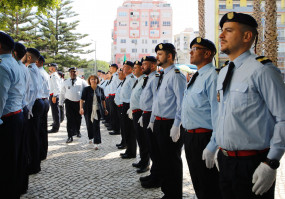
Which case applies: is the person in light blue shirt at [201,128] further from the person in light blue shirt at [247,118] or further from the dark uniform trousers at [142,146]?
the dark uniform trousers at [142,146]

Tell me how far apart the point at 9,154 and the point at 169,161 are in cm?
226

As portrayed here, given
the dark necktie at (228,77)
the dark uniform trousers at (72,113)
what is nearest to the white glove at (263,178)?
the dark necktie at (228,77)

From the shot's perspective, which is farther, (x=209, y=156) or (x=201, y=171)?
(x=201, y=171)

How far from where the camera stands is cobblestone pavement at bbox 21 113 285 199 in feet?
14.6

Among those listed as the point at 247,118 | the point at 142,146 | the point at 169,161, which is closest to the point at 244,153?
the point at 247,118

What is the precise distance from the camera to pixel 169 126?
413cm

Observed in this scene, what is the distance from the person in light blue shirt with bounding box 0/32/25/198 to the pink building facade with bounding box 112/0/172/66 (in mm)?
74081

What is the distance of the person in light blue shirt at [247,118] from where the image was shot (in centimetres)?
193

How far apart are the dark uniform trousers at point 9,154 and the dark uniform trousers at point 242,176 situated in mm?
2849

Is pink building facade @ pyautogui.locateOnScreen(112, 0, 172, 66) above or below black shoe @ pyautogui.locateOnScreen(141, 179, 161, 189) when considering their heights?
above

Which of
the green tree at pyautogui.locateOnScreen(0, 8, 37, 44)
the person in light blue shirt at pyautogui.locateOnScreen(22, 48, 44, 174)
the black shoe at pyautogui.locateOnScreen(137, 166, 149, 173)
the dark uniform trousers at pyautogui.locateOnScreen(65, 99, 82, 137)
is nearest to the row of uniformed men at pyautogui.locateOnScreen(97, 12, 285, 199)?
the black shoe at pyautogui.locateOnScreen(137, 166, 149, 173)

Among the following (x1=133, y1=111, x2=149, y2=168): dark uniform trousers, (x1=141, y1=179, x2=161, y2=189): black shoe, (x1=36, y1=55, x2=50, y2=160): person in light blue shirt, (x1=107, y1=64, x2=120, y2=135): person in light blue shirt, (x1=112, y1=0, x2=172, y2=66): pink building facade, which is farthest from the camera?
(x1=112, y1=0, x2=172, y2=66): pink building facade

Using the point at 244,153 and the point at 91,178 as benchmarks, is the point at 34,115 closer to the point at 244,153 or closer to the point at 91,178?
the point at 91,178

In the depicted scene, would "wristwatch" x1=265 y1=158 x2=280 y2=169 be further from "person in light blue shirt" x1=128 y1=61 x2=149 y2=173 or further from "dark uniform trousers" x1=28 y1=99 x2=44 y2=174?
"dark uniform trousers" x1=28 y1=99 x2=44 y2=174
